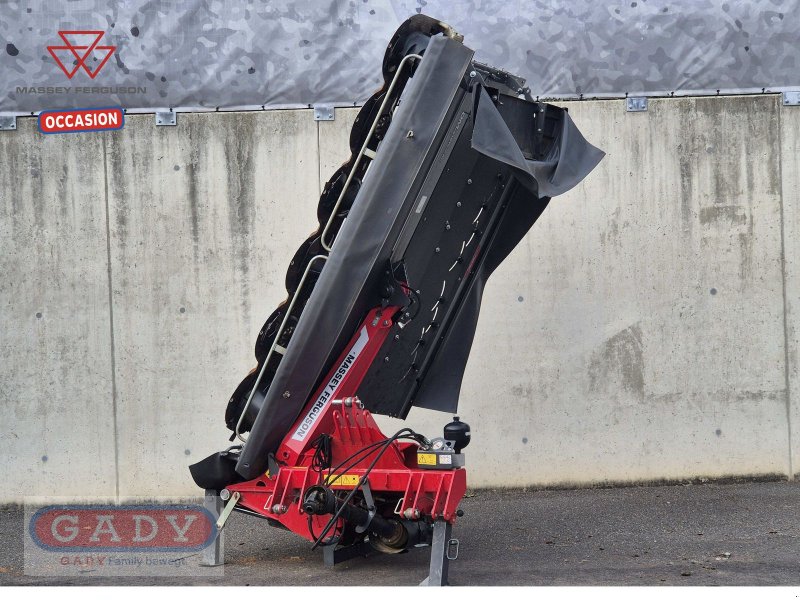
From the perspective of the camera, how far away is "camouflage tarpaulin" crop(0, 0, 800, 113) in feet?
24.3

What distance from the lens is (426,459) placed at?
15.7ft

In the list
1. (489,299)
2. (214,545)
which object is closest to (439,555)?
(214,545)

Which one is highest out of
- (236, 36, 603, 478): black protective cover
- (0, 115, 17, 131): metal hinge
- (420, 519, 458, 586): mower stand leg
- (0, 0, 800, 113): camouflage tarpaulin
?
(0, 0, 800, 113): camouflage tarpaulin

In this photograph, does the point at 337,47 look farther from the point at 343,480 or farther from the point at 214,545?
the point at 214,545

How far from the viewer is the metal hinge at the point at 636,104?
7.38m

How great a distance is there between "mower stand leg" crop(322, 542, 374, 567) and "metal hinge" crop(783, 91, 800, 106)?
15.4 feet

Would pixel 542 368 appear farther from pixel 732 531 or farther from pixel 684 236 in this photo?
pixel 732 531

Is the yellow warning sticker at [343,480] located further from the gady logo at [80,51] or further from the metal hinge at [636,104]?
the gady logo at [80,51]

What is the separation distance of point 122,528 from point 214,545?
1.39 m

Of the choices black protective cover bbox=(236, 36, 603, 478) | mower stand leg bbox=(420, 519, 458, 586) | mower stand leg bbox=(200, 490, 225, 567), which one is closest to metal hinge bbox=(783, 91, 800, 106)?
black protective cover bbox=(236, 36, 603, 478)

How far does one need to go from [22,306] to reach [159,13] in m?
2.51

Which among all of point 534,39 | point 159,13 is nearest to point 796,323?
point 534,39

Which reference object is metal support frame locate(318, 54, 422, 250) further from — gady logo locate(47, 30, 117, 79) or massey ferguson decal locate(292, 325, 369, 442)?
gady logo locate(47, 30, 117, 79)

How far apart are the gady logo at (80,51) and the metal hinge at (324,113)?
167 cm
